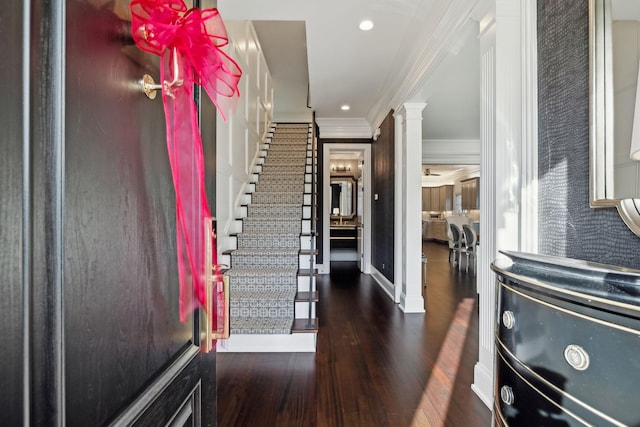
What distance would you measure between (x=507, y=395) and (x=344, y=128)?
5.50m

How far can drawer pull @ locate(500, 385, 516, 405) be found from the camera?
0.82m

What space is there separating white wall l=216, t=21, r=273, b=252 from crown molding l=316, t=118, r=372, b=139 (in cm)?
116

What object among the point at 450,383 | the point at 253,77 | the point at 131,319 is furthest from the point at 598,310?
the point at 253,77

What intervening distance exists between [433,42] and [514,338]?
260 centimetres

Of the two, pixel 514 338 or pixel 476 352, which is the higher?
pixel 514 338

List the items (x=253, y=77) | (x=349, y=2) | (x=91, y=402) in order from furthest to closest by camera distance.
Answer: (x=253, y=77)
(x=349, y=2)
(x=91, y=402)

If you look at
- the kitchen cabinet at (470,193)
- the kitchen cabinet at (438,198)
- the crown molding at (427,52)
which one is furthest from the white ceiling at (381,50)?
the kitchen cabinet at (438,198)

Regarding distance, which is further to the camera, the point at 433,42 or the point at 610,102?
the point at 433,42

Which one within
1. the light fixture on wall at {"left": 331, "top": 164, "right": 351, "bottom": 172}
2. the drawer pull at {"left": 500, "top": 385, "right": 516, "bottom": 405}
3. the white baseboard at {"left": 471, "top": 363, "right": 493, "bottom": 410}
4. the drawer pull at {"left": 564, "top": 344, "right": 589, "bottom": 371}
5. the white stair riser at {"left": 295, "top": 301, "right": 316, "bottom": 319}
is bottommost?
the white baseboard at {"left": 471, "top": 363, "right": 493, "bottom": 410}

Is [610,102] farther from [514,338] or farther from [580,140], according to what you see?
[514,338]

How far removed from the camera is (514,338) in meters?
0.81

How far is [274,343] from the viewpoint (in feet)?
8.79

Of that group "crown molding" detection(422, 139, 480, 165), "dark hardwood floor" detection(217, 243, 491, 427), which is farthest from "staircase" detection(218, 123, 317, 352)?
"crown molding" detection(422, 139, 480, 165)

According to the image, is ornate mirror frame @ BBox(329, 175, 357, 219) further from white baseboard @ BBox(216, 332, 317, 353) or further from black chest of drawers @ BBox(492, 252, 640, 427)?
black chest of drawers @ BBox(492, 252, 640, 427)
